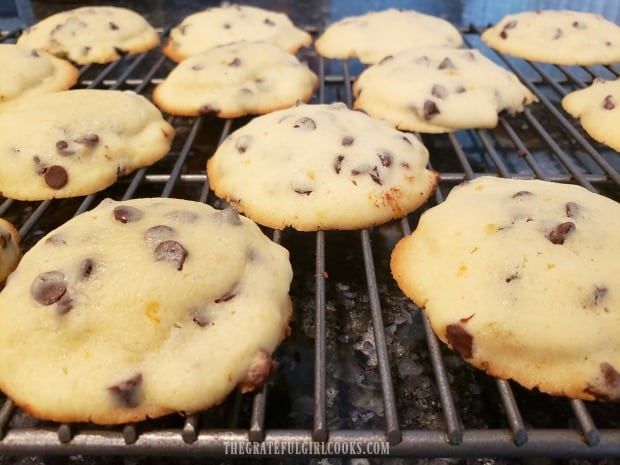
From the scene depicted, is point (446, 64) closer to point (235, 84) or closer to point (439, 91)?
point (439, 91)

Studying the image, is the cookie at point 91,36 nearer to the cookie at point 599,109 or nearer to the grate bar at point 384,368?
the grate bar at point 384,368

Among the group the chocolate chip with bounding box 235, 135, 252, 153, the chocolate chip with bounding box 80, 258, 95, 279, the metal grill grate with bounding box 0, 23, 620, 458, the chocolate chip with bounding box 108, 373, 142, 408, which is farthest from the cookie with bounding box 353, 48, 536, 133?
the chocolate chip with bounding box 108, 373, 142, 408

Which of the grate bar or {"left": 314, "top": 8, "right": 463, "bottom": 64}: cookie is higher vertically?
{"left": 314, "top": 8, "right": 463, "bottom": 64}: cookie

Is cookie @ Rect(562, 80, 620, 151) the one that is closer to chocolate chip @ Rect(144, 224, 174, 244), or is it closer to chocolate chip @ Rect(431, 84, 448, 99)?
chocolate chip @ Rect(431, 84, 448, 99)

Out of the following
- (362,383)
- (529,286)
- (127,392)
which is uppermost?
(529,286)

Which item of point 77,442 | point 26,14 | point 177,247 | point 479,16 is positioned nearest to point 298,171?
point 177,247

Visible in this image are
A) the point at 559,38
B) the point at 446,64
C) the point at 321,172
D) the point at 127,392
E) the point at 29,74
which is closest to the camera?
the point at 127,392

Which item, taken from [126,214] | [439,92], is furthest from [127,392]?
[439,92]
